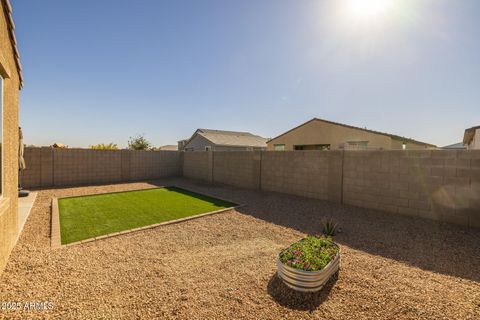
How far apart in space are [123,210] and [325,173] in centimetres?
820

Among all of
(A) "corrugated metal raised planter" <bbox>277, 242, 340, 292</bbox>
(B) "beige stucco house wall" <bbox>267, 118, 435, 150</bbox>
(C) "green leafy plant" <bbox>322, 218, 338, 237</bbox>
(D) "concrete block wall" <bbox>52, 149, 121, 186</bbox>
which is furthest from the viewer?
(B) "beige stucco house wall" <bbox>267, 118, 435, 150</bbox>

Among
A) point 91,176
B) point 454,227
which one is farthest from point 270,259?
point 91,176

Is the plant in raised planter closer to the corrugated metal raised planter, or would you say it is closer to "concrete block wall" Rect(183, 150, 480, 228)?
the corrugated metal raised planter

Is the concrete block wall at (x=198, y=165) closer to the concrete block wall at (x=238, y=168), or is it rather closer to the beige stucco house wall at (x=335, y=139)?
the concrete block wall at (x=238, y=168)

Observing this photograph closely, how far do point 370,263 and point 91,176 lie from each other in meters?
16.1

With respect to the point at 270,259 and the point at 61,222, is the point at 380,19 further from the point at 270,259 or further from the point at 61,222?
the point at 61,222

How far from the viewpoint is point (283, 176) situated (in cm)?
1102

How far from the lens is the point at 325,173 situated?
9.41m

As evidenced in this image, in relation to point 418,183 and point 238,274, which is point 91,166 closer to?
point 238,274

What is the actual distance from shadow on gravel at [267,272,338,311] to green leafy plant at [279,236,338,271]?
379 mm

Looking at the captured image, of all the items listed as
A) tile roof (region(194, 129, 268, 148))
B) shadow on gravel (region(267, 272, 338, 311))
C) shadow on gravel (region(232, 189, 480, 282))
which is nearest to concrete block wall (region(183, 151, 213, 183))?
shadow on gravel (region(232, 189, 480, 282))

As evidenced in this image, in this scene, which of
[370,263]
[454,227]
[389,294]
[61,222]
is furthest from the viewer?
[61,222]

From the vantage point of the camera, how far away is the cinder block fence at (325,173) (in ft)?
20.9

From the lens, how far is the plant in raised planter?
133 inches
